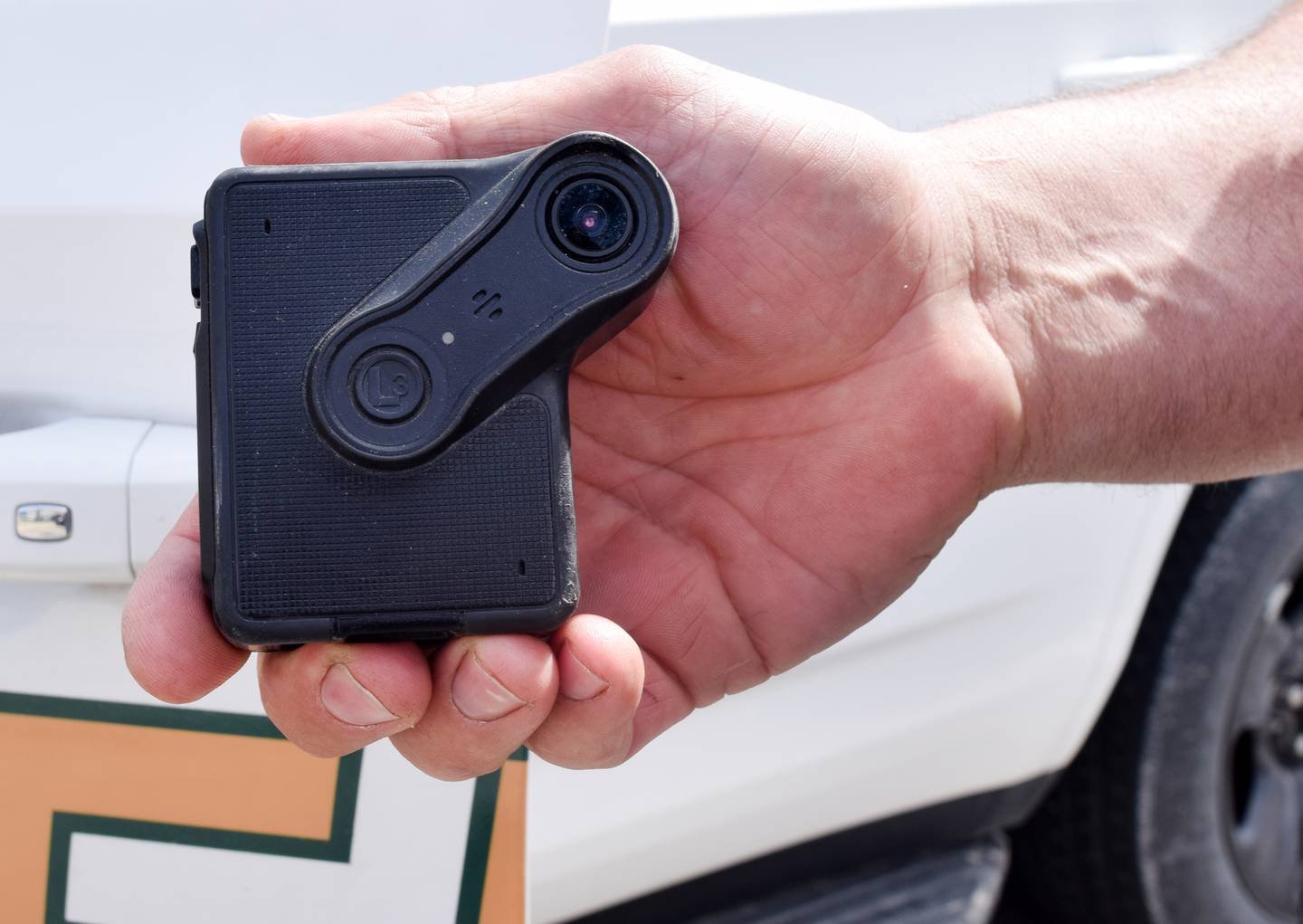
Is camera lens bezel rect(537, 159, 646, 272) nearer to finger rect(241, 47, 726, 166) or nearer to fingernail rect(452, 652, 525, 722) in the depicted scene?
finger rect(241, 47, 726, 166)

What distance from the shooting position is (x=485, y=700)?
1.07 meters

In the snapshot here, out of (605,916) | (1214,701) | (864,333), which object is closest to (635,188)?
(864,333)

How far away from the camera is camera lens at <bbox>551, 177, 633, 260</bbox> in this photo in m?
1.12

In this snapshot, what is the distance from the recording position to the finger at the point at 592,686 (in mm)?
1101

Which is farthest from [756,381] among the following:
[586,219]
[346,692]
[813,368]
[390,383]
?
[346,692]

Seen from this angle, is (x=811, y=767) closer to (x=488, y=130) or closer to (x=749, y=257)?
(x=749, y=257)

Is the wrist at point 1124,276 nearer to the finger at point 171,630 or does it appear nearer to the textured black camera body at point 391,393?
the textured black camera body at point 391,393

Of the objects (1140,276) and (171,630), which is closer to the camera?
(171,630)

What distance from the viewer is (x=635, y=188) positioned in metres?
1.13

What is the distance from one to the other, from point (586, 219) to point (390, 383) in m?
0.22

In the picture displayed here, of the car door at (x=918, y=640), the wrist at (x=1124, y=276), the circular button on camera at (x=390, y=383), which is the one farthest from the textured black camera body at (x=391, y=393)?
the wrist at (x=1124, y=276)

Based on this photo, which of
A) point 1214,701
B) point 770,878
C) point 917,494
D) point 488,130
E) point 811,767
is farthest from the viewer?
point 1214,701

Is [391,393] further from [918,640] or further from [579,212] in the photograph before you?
[918,640]

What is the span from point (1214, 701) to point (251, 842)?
159 centimetres
